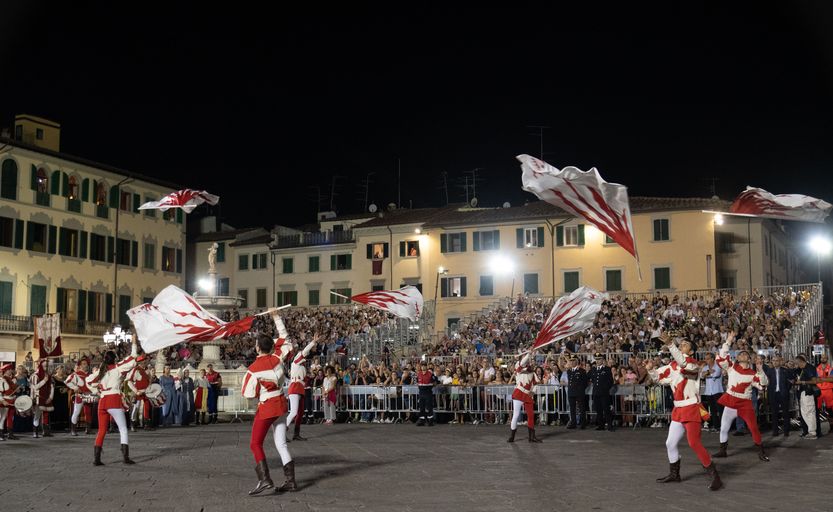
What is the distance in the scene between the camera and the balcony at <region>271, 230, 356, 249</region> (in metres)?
71.2

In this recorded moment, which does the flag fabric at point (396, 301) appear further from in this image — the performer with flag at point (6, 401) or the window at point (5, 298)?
the window at point (5, 298)

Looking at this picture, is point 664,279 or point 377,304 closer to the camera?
point 377,304

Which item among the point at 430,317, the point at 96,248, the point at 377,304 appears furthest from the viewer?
the point at 96,248

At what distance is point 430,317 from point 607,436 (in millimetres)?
33065

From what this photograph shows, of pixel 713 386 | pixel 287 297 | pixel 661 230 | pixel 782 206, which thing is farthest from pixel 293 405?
pixel 287 297

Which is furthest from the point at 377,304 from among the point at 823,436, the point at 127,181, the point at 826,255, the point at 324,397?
the point at 826,255

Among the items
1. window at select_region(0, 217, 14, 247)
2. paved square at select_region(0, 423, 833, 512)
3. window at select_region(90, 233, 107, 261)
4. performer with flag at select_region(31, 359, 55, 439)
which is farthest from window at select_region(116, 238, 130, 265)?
paved square at select_region(0, 423, 833, 512)

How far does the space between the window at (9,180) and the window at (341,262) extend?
24.1m

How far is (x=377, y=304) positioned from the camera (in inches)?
1088

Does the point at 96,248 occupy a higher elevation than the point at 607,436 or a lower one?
higher

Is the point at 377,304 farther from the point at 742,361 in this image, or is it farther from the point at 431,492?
the point at 431,492

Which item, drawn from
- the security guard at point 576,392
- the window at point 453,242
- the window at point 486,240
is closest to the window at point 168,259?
the window at point 453,242

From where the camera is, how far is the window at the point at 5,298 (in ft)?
171

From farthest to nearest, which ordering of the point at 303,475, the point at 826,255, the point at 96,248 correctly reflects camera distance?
1. the point at 826,255
2. the point at 96,248
3. the point at 303,475
